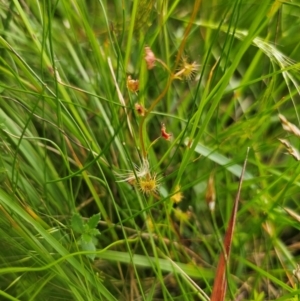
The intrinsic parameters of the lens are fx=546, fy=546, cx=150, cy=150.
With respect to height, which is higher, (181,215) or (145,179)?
(145,179)

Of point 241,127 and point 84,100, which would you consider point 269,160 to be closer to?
point 241,127

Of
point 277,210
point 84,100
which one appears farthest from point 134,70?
point 277,210

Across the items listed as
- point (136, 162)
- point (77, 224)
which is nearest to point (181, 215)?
point (136, 162)

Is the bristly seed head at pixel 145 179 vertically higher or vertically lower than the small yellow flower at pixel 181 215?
higher

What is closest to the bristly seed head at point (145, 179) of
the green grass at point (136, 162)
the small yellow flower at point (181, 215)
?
the green grass at point (136, 162)

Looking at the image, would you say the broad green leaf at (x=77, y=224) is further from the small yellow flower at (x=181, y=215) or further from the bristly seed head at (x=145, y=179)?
the small yellow flower at (x=181, y=215)

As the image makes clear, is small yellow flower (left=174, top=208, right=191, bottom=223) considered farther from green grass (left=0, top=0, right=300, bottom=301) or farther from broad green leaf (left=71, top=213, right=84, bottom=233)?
broad green leaf (left=71, top=213, right=84, bottom=233)

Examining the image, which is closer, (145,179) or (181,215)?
(145,179)

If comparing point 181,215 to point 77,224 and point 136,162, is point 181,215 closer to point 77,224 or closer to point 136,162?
point 136,162
